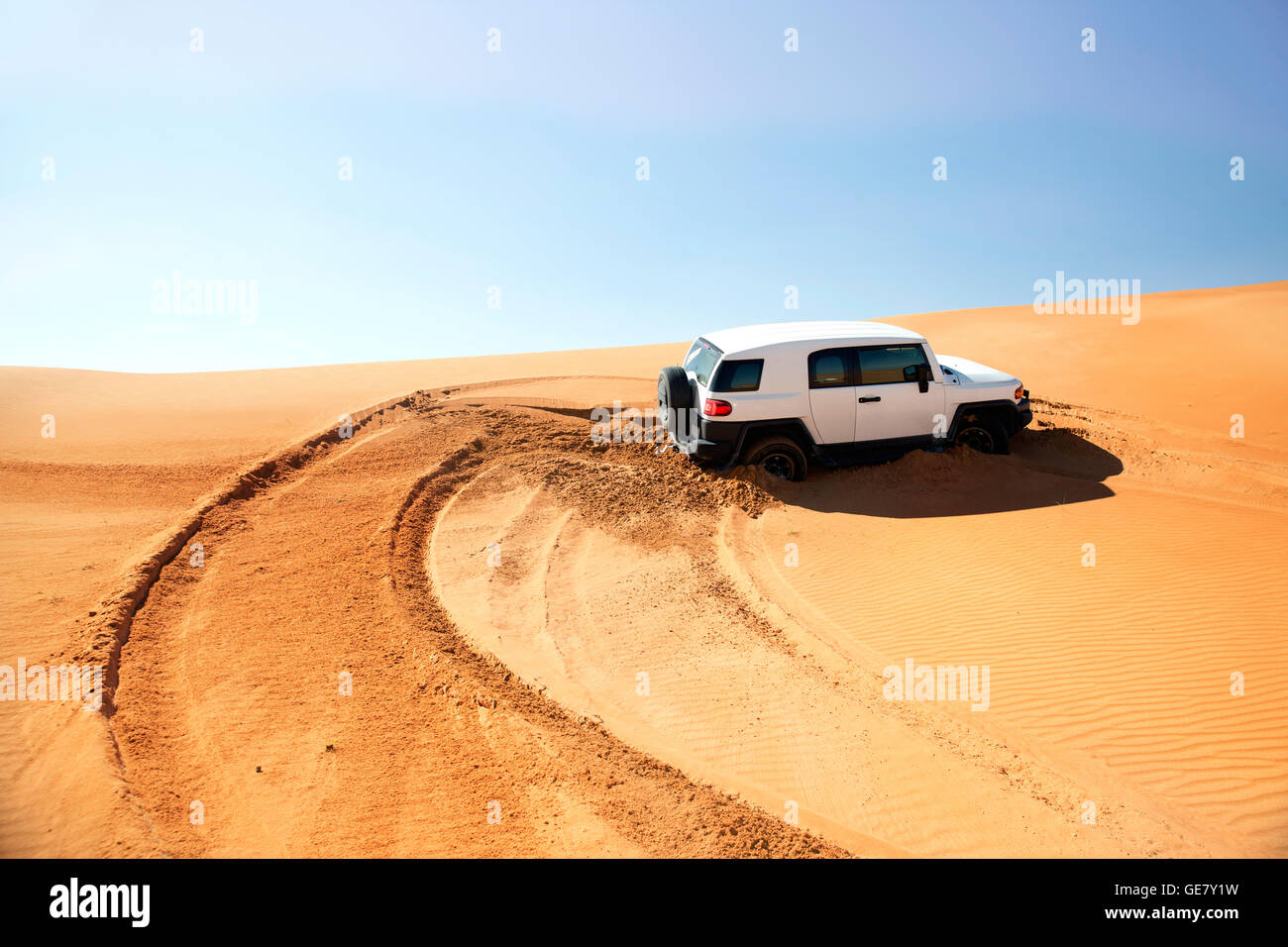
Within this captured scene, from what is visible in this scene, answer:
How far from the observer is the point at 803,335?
33.3 ft

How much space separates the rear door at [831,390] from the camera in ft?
32.6

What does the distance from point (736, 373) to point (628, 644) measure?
4.47 m

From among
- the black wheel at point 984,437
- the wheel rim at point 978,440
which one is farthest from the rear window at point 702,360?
the wheel rim at point 978,440

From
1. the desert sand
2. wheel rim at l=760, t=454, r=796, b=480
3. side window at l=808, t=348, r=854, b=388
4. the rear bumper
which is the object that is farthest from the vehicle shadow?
side window at l=808, t=348, r=854, b=388

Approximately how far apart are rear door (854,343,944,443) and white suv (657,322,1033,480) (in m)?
0.01

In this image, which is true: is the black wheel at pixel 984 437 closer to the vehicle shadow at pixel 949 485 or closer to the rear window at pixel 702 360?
the vehicle shadow at pixel 949 485

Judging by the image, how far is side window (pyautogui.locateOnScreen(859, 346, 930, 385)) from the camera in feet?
33.0

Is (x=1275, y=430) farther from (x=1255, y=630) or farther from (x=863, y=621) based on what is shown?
(x=863, y=621)

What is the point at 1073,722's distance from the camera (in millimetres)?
5586

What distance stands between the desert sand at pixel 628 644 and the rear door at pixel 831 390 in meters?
0.82

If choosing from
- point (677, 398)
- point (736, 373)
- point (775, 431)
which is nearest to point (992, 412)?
point (775, 431)
